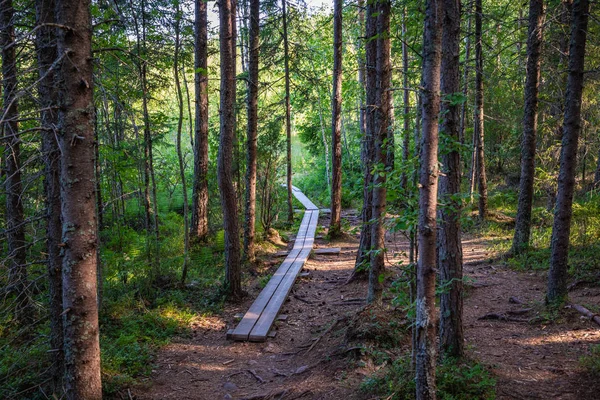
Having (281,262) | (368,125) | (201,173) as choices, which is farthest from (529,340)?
(201,173)

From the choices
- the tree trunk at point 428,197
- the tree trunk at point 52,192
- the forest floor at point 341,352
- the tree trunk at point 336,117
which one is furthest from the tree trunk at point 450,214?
the tree trunk at point 336,117

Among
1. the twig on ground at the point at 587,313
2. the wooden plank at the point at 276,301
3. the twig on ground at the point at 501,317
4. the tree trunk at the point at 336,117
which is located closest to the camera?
the twig on ground at the point at 587,313

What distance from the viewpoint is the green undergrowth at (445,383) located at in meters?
3.87

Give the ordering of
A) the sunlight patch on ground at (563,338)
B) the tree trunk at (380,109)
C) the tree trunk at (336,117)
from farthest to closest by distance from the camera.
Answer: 1. the tree trunk at (336,117)
2. the tree trunk at (380,109)
3. the sunlight patch on ground at (563,338)

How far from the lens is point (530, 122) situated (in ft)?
31.0

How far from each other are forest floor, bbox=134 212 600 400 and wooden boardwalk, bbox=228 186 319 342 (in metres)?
0.19

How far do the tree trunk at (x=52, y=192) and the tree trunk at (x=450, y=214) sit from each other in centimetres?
431

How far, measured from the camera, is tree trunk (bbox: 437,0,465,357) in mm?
4387

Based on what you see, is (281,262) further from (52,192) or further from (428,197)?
(428,197)

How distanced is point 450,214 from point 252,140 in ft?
22.3

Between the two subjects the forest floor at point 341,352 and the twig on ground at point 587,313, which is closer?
the forest floor at point 341,352

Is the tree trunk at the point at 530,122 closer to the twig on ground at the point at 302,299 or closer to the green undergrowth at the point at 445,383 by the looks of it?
the twig on ground at the point at 302,299

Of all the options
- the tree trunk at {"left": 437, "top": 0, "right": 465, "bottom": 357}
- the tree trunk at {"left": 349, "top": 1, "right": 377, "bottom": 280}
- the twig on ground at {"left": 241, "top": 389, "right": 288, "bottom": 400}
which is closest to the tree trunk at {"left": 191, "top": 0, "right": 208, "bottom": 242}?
the tree trunk at {"left": 349, "top": 1, "right": 377, "bottom": 280}

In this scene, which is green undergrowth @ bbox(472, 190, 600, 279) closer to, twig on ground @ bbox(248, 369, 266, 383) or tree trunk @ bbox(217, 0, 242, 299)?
twig on ground @ bbox(248, 369, 266, 383)
